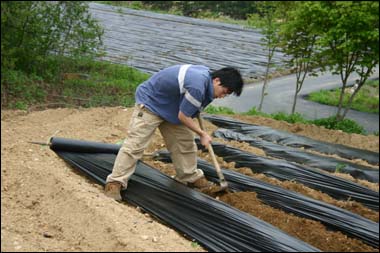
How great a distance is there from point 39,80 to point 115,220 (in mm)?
5334

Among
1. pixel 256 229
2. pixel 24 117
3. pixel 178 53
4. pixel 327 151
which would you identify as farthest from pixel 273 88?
pixel 256 229

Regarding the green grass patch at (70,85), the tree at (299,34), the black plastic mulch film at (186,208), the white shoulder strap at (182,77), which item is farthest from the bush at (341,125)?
the white shoulder strap at (182,77)

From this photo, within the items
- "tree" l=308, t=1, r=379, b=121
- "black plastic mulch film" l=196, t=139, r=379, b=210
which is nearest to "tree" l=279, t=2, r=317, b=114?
"tree" l=308, t=1, r=379, b=121

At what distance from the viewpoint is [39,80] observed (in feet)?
27.3

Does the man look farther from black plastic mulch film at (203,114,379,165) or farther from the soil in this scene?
black plastic mulch film at (203,114,379,165)

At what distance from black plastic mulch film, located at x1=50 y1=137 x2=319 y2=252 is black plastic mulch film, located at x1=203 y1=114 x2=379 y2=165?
2.38 metres

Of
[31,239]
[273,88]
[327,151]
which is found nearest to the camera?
[31,239]

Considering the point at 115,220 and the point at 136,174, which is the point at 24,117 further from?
the point at 115,220

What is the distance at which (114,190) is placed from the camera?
13.7ft

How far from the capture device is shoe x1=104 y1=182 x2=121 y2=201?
164 inches

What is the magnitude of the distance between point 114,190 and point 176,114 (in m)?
0.83

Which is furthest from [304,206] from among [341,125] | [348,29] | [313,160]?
[341,125]

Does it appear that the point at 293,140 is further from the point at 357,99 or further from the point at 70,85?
the point at 357,99

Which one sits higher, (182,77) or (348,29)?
(348,29)
